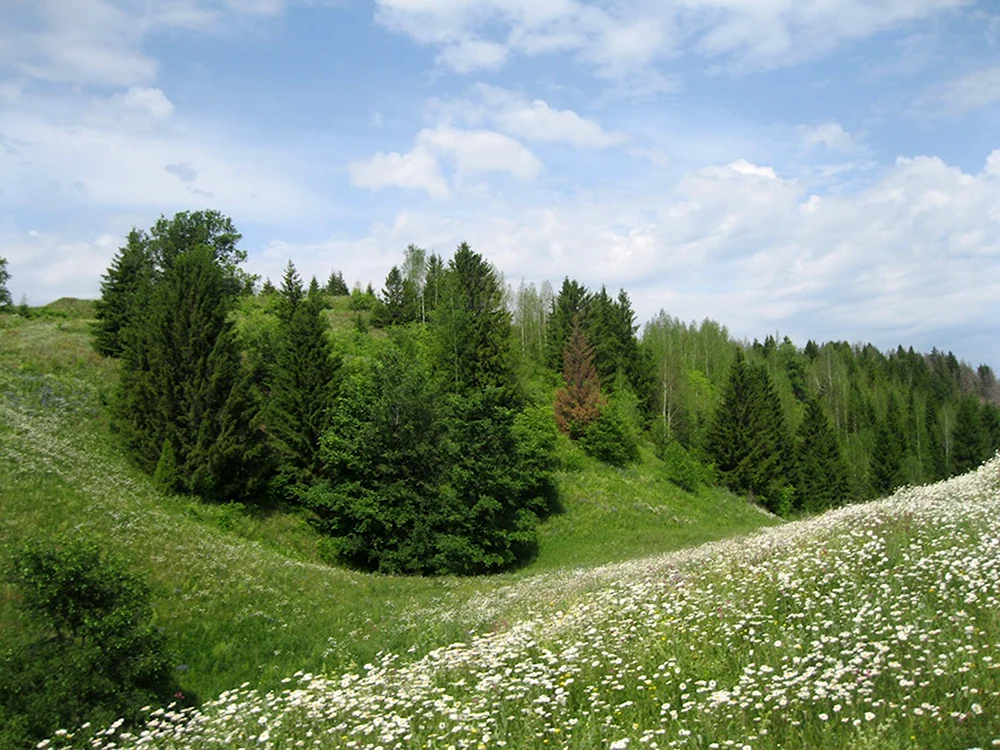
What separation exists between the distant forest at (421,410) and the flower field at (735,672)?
24806mm

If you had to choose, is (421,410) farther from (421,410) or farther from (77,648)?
(77,648)

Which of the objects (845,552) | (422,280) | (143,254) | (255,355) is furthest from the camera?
(422,280)

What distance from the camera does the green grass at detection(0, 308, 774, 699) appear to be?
56.7ft

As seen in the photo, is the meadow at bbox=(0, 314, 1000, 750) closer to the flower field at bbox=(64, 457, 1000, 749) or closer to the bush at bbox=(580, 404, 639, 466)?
the flower field at bbox=(64, 457, 1000, 749)

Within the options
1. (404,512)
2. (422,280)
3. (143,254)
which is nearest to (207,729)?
(404,512)

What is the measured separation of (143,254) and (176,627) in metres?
38.6

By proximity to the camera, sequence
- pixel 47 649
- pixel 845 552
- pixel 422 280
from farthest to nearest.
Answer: pixel 422 280 < pixel 47 649 < pixel 845 552

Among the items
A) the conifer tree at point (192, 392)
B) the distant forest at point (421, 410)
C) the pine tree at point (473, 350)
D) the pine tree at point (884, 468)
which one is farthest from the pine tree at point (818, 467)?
the conifer tree at point (192, 392)

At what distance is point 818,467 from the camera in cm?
7588

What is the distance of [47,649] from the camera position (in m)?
11.4

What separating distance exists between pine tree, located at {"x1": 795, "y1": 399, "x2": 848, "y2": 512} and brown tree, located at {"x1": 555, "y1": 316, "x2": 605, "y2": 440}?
87.1 feet

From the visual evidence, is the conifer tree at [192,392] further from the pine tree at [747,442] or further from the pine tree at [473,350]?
the pine tree at [747,442]

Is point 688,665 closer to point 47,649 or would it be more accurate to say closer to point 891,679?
point 891,679

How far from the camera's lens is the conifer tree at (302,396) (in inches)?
1512
